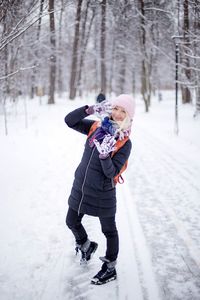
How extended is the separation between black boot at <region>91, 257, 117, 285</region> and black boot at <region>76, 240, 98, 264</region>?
1.06 feet

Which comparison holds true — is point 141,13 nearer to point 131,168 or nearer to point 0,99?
point 0,99

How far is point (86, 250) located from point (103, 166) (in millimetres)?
1339

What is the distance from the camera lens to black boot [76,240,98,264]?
13.2 ft

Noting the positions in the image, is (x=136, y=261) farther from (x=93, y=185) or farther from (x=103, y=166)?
(x=103, y=166)

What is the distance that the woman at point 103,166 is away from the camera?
11.0 feet

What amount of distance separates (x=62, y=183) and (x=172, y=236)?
3247mm

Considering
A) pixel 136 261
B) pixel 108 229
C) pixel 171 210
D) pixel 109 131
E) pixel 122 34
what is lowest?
pixel 136 261

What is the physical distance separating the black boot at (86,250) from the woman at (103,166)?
149 mm

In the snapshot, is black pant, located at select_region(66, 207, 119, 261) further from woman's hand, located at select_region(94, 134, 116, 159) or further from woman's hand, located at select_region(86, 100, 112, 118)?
woman's hand, located at select_region(86, 100, 112, 118)

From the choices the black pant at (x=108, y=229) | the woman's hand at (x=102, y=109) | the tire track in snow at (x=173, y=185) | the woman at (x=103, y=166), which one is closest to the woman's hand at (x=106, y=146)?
the woman at (x=103, y=166)

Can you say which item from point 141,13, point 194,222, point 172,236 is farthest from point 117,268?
point 141,13

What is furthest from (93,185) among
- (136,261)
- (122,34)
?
(122,34)

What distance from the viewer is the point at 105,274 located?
3.76 meters

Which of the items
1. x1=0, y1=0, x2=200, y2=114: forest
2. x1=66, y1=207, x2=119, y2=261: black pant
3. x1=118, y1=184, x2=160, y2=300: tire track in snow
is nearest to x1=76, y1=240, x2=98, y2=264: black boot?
x1=66, y1=207, x2=119, y2=261: black pant
